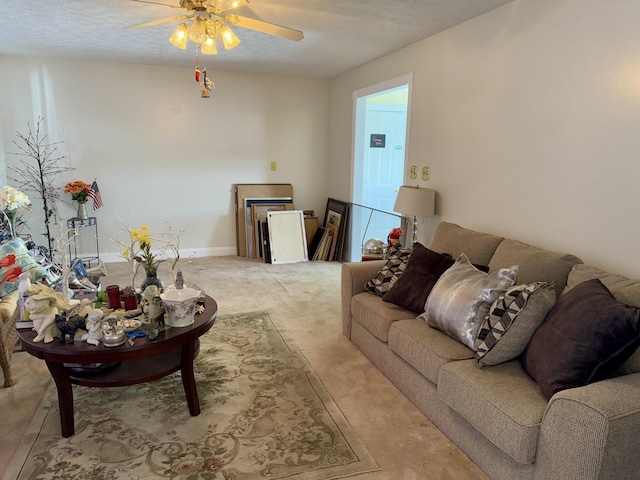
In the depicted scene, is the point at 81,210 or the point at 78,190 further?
the point at 81,210

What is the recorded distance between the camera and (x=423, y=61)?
3.84 meters

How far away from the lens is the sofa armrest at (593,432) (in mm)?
1431

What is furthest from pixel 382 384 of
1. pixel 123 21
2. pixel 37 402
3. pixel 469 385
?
pixel 123 21

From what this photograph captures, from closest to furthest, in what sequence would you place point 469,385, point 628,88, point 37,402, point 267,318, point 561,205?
1. point 469,385
2. point 628,88
3. point 37,402
4. point 561,205
5. point 267,318

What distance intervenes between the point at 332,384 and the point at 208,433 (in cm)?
80

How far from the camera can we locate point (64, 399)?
2.10 m

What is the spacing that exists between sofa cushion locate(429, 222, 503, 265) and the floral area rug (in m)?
1.27

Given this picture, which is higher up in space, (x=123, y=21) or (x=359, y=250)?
(x=123, y=21)

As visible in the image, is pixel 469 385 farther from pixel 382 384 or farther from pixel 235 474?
pixel 235 474

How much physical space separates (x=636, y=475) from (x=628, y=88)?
5.89 feet

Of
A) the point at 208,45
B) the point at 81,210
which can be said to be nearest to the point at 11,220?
the point at 81,210

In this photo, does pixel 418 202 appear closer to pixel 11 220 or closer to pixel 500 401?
pixel 500 401

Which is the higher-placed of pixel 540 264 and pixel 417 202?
pixel 417 202

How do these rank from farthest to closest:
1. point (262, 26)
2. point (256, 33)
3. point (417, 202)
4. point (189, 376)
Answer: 1. point (256, 33)
2. point (417, 202)
3. point (262, 26)
4. point (189, 376)
